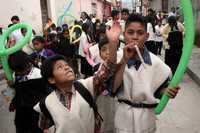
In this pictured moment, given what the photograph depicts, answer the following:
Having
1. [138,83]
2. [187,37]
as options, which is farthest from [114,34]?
[187,37]

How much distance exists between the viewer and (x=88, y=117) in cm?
317

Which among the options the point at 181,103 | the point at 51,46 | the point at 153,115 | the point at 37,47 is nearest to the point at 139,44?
the point at 153,115

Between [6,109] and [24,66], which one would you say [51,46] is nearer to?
[6,109]

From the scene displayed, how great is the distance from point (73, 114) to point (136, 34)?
29.1 inches

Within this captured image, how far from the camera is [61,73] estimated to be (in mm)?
3199

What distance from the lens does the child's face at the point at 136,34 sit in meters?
3.16

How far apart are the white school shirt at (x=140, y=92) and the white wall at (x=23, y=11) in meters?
13.3

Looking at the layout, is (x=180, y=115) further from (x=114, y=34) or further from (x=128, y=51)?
(x=114, y=34)

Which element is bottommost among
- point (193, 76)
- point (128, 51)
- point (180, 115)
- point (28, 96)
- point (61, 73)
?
point (193, 76)

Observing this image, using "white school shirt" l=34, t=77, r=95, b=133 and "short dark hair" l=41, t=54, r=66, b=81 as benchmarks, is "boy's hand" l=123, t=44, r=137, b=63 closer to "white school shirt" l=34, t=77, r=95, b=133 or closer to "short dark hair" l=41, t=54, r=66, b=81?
"white school shirt" l=34, t=77, r=95, b=133

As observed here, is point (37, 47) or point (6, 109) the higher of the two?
point (37, 47)

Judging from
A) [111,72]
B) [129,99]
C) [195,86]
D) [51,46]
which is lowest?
[195,86]

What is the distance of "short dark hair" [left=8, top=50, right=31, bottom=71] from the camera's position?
434 cm

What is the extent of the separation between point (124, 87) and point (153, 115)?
0.35m
